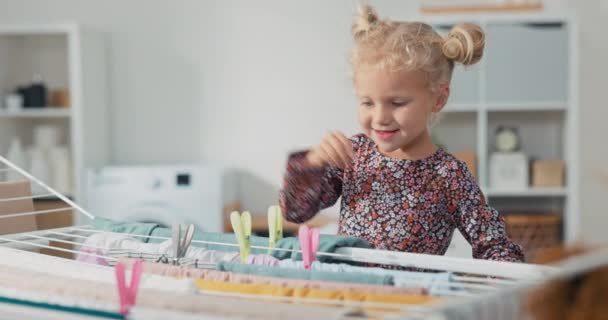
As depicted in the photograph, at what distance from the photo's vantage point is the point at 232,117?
15.2ft

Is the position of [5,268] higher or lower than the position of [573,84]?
lower

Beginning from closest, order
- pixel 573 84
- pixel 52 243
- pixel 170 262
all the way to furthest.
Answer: pixel 170 262 → pixel 52 243 → pixel 573 84

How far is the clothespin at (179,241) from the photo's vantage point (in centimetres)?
126

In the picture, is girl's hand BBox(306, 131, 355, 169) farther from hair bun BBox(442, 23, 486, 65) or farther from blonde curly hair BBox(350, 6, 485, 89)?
hair bun BBox(442, 23, 486, 65)

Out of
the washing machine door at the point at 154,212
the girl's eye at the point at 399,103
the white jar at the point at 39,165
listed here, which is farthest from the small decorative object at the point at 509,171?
the girl's eye at the point at 399,103

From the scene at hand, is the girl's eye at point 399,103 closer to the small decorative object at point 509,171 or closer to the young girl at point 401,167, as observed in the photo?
the young girl at point 401,167

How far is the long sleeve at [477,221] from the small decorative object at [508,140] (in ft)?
9.07

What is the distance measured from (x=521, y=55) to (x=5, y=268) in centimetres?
335

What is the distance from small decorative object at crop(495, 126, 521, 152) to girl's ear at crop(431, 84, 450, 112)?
2.75 metres

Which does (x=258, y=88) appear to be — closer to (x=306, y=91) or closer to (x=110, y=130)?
(x=306, y=91)

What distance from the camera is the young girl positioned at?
1.41 m

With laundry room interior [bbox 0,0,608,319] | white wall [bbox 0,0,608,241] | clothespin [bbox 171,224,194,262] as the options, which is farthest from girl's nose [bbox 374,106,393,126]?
white wall [bbox 0,0,608,241]

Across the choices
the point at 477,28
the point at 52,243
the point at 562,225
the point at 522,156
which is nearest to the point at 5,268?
the point at 52,243

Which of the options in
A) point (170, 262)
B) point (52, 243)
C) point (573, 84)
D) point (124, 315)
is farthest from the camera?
point (573, 84)
